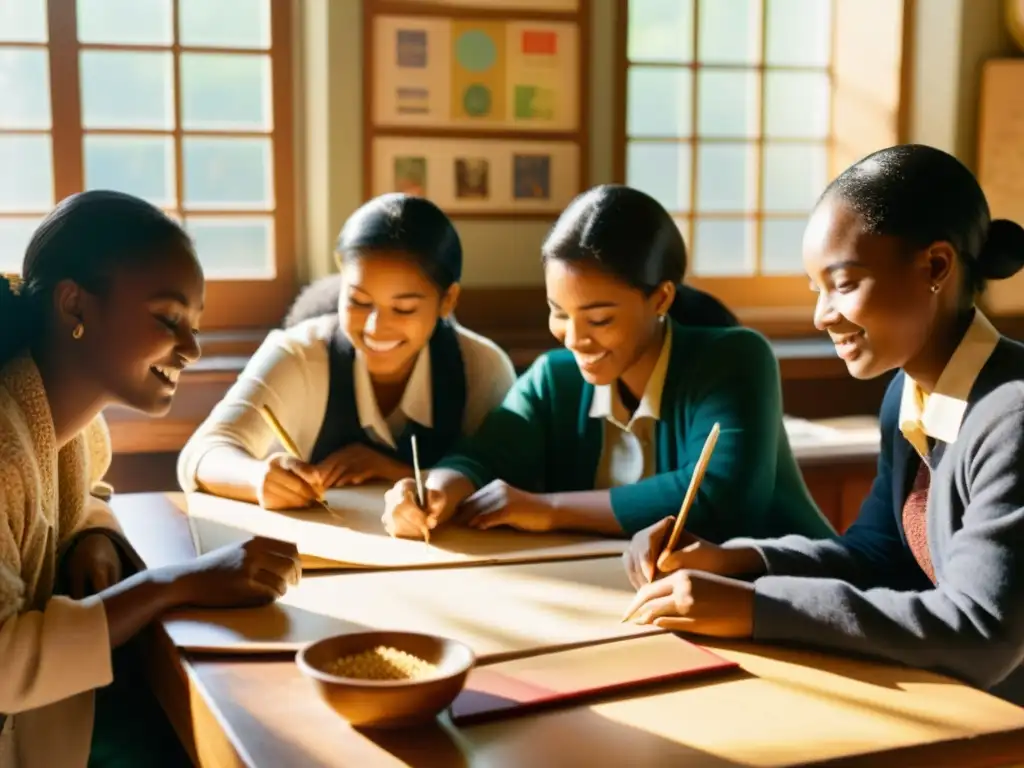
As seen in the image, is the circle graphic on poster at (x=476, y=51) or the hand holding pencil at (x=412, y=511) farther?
the circle graphic on poster at (x=476, y=51)

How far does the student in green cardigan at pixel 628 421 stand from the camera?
176 centimetres

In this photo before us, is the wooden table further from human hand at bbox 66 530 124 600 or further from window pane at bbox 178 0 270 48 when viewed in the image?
window pane at bbox 178 0 270 48

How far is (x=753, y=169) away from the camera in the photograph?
12.5 ft

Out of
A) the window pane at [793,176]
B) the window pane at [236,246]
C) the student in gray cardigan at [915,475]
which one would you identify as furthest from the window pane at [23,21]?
the student in gray cardigan at [915,475]

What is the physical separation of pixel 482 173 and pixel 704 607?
2.20 meters

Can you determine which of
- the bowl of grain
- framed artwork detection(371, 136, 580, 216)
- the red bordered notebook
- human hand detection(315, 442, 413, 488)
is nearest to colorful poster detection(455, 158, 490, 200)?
framed artwork detection(371, 136, 580, 216)

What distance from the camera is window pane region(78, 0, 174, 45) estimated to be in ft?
10.0

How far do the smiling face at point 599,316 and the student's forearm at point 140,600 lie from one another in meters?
0.71

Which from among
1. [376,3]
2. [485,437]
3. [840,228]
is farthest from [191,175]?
[840,228]

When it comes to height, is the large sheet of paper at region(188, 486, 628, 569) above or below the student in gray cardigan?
below

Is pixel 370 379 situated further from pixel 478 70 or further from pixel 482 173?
pixel 478 70

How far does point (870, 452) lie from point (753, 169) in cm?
120

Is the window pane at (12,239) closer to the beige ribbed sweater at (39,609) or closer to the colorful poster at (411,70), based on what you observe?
the colorful poster at (411,70)

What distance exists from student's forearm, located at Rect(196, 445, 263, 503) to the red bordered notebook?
0.86 m
